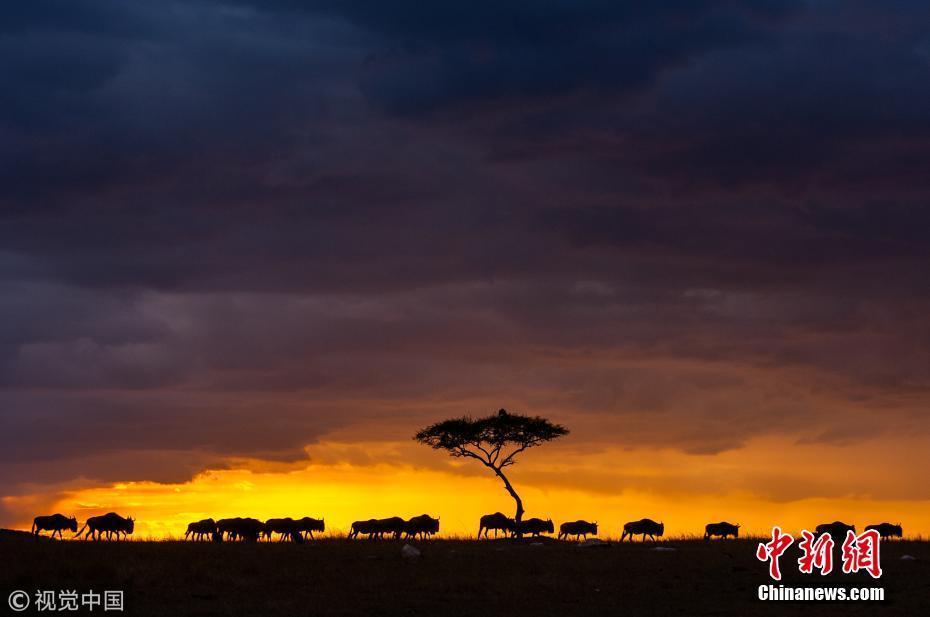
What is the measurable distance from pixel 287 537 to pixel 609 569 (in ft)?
83.6

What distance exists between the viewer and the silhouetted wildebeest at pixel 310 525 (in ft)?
233

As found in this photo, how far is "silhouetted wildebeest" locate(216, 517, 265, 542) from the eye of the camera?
205 ft

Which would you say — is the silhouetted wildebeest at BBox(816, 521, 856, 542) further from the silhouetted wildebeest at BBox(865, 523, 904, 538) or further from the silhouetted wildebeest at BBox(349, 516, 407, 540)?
the silhouetted wildebeest at BBox(349, 516, 407, 540)

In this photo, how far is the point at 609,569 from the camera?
4641 cm

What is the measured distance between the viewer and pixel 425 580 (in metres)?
42.7

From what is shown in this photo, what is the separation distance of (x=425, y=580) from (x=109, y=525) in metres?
30.2

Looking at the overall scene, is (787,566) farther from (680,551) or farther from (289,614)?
(289,614)

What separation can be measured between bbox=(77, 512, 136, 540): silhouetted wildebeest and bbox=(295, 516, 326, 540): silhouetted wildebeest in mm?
9895

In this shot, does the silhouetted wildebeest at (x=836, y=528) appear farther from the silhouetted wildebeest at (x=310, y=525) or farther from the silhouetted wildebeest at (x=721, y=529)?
the silhouetted wildebeest at (x=310, y=525)

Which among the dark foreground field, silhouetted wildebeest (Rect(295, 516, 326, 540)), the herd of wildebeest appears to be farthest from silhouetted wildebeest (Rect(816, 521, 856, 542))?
silhouetted wildebeest (Rect(295, 516, 326, 540))

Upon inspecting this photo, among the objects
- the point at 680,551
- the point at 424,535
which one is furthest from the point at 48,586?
the point at 424,535

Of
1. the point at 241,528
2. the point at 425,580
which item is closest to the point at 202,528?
the point at 241,528

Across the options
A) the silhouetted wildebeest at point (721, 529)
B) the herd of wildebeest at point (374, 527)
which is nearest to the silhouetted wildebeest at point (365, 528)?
the herd of wildebeest at point (374, 527)

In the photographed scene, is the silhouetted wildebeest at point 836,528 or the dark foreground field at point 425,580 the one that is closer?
the dark foreground field at point 425,580
